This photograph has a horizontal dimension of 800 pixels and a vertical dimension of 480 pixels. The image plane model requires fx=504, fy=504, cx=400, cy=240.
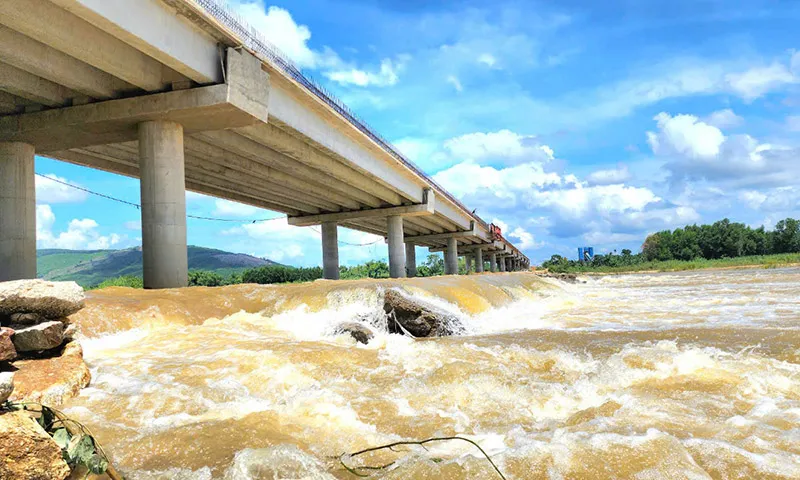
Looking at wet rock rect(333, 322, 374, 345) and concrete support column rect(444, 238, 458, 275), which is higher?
concrete support column rect(444, 238, 458, 275)

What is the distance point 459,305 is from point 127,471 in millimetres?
9851

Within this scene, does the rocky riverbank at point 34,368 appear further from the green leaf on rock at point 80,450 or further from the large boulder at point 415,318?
the large boulder at point 415,318

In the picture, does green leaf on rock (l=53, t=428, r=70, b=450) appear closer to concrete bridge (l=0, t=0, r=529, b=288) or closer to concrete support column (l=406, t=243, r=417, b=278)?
concrete bridge (l=0, t=0, r=529, b=288)

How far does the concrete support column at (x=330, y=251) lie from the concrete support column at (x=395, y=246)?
3996 millimetres

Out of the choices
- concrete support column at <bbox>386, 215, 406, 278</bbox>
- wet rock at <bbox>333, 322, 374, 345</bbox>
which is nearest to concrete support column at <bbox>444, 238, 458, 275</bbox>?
concrete support column at <bbox>386, 215, 406, 278</bbox>

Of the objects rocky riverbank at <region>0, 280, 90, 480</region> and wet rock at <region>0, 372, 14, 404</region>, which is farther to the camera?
wet rock at <region>0, 372, 14, 404</region>

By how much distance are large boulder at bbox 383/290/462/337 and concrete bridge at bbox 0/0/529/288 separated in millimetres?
8065

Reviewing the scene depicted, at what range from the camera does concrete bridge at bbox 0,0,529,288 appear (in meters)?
11.4

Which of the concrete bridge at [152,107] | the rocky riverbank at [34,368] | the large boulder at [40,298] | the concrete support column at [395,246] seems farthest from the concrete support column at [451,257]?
the rocky riverbank at [34,368]

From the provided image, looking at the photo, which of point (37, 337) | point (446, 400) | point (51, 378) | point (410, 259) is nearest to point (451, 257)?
point (410, 259)

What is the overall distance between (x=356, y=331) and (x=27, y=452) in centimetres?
591

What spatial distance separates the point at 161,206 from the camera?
14.3 metres

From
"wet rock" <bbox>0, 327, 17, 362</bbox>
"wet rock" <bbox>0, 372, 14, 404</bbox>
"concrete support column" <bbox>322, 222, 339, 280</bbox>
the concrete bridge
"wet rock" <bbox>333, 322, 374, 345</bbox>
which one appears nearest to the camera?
"wet rock" <bbox>0, 372, 14, 404</bbox>

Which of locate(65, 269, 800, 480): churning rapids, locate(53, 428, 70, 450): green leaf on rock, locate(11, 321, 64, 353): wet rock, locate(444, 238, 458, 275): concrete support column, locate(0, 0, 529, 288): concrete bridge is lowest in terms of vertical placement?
locate(65, 269, 800, 480): churning rapids
